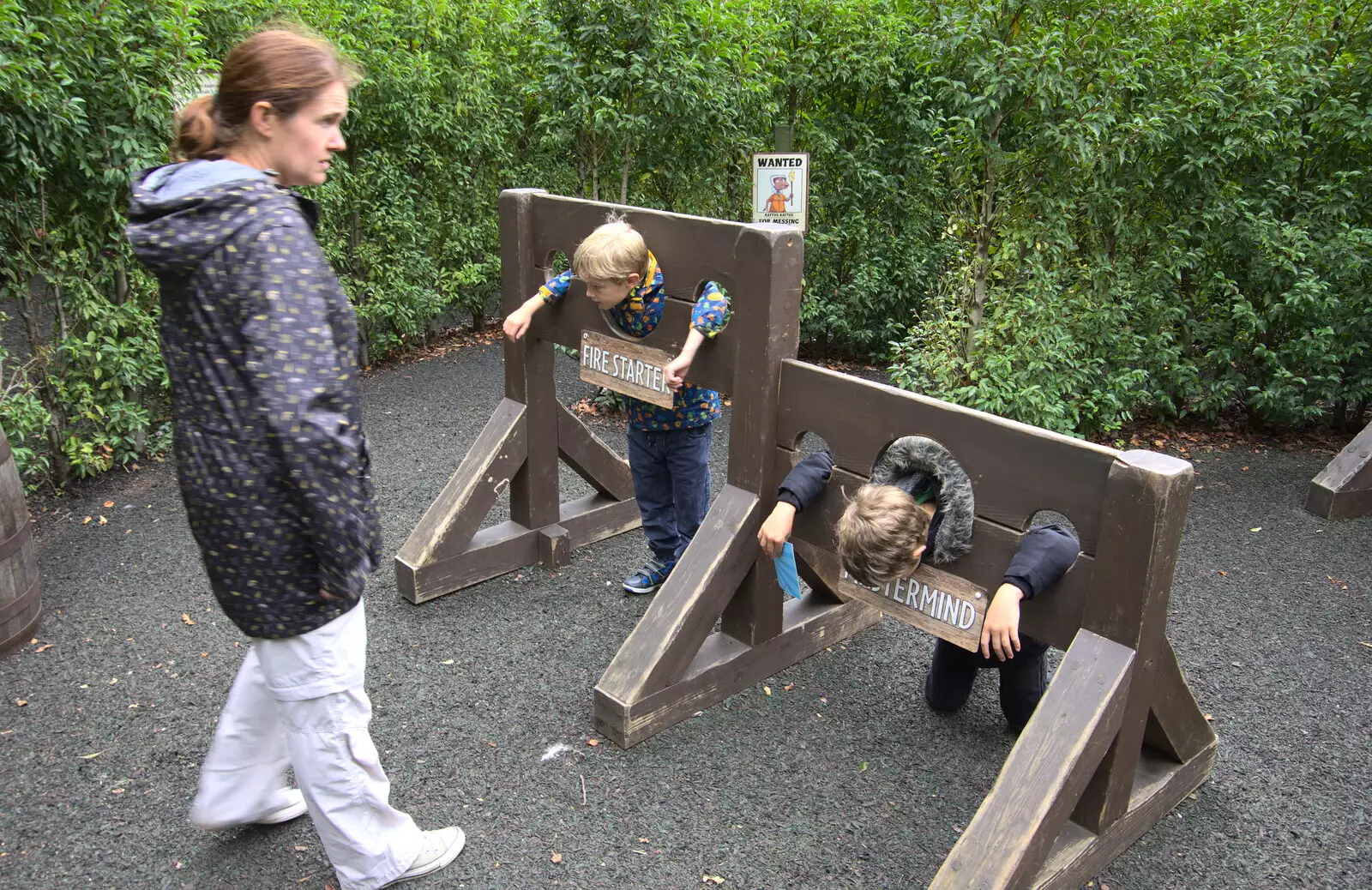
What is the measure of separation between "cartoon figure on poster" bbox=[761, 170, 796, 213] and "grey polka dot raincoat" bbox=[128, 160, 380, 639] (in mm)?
4587

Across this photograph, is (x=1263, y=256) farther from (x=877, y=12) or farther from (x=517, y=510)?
(x=517, y=510)

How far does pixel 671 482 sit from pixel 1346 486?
3.42m

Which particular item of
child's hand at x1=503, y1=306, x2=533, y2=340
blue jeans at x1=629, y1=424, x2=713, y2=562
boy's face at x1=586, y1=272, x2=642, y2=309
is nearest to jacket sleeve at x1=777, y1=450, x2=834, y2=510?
blue jeans at x1=629, y1=424, x2=713, y2=562

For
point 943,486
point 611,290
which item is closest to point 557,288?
point 611,290

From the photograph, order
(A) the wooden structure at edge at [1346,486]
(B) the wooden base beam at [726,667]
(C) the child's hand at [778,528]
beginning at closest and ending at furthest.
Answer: (C) the child's hand at [778,528], (B) the wooden base beam at [726,667], (A) the wooden structure at edge at [1346,486]

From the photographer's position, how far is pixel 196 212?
5.84ft

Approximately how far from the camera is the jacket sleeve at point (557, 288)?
3.87 metres

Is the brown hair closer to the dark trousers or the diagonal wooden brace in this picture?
→ the diagonal wooden brace

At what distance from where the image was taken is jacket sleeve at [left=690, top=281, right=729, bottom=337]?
3242mm

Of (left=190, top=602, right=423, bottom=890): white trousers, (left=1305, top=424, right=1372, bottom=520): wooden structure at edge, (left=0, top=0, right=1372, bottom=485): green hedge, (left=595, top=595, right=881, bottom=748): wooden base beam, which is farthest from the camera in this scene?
(left=1305, top=424, right=1372, bottom=520): wooden structure at edge

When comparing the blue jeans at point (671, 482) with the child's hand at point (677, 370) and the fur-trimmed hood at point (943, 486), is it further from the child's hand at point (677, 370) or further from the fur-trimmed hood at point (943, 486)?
the fur-trimmed hood at point (943, 486)

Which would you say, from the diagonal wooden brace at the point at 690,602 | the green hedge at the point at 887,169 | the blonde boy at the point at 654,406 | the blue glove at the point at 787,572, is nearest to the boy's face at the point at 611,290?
the blonde boy at the point at 654,406

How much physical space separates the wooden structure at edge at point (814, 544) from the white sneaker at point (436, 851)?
621 millimetres

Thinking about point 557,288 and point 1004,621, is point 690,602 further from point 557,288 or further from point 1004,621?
point 557,288
